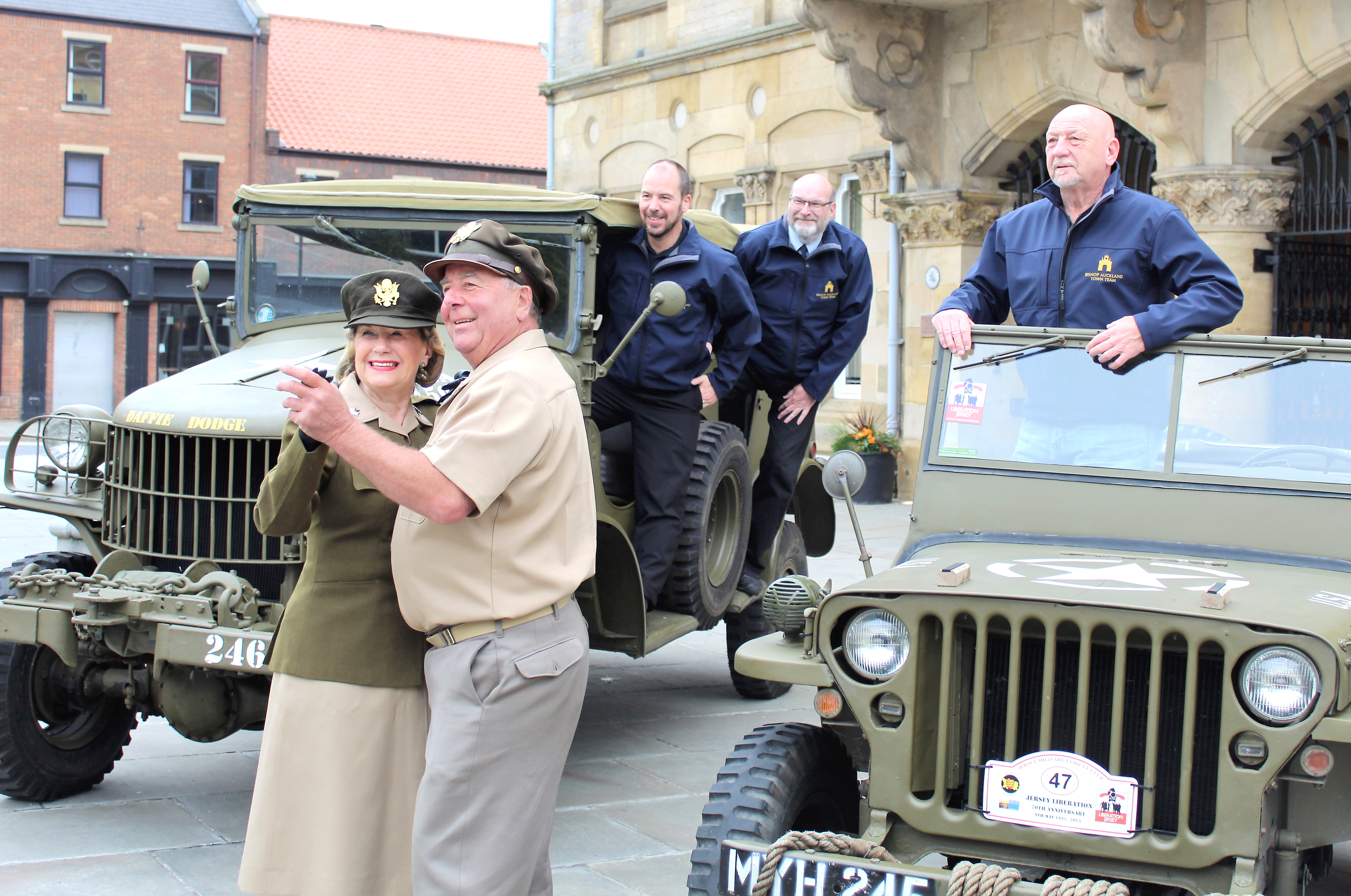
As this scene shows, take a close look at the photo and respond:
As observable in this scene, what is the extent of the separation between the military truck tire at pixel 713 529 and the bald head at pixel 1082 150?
208 centimetres

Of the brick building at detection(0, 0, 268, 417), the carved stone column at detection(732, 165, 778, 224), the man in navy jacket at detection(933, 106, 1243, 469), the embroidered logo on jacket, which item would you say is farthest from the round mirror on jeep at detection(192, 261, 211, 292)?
the brick building at detection(0, 0, 268, 417)

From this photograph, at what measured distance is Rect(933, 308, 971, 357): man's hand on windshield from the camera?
434cm

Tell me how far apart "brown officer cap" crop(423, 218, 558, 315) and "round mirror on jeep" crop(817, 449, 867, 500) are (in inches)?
53.6

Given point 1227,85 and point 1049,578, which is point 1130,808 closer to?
point 1049,578

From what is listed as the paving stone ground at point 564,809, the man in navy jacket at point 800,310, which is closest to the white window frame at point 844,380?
the paving stone ground at point 564,809

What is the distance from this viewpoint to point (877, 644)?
345 centimetres

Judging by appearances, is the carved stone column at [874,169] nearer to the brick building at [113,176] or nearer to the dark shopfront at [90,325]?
the dark shopfront at [90,325]

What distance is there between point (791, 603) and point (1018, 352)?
1.15 metres

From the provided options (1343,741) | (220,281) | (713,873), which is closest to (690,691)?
(713,873)

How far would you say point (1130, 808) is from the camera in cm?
319

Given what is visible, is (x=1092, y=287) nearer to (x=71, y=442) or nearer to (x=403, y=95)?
(x=71, y=442)

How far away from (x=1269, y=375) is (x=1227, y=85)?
819cm

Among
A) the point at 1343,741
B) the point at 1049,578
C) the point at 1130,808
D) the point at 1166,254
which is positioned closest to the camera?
the point at 1343,741

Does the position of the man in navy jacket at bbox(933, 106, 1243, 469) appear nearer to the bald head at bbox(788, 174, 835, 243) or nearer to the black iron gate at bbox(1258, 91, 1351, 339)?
the bald head at bbox(788, 174, 835, 243)
